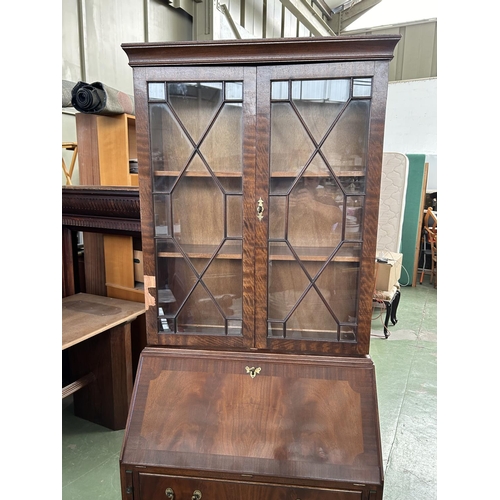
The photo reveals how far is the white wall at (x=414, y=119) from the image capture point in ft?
15.7

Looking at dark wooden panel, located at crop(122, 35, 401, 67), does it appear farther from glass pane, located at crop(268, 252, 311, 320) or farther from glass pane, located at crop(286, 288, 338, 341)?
glass pane, located at crop(286, 288, 338, 341)

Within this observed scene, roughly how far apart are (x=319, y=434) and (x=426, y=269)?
3989 millimetres

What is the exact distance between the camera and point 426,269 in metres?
4.60

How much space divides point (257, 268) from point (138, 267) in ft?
2.98

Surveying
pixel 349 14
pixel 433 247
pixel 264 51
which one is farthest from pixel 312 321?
pixel 349 14

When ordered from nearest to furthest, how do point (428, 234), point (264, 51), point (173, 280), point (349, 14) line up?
point (264, 51) → point (173, 280) → point (428, 234) → point (349, 14)

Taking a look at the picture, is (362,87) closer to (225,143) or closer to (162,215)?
(225,143)

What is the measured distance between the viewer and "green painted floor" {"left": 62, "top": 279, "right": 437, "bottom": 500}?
1472 millimetres

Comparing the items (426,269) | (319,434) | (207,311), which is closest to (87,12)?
(207,311)

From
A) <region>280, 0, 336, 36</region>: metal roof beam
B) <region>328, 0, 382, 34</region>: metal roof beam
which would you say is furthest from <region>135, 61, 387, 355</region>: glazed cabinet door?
<region>328, 0, 382, 34</region>: metal roof beam

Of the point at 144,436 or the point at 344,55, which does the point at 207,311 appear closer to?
the point at 144,436

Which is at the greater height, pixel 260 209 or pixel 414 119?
pixel 414 119

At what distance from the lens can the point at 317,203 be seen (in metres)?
1.14

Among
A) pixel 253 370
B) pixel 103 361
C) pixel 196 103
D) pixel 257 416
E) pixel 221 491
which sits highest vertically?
pixel 196 103
